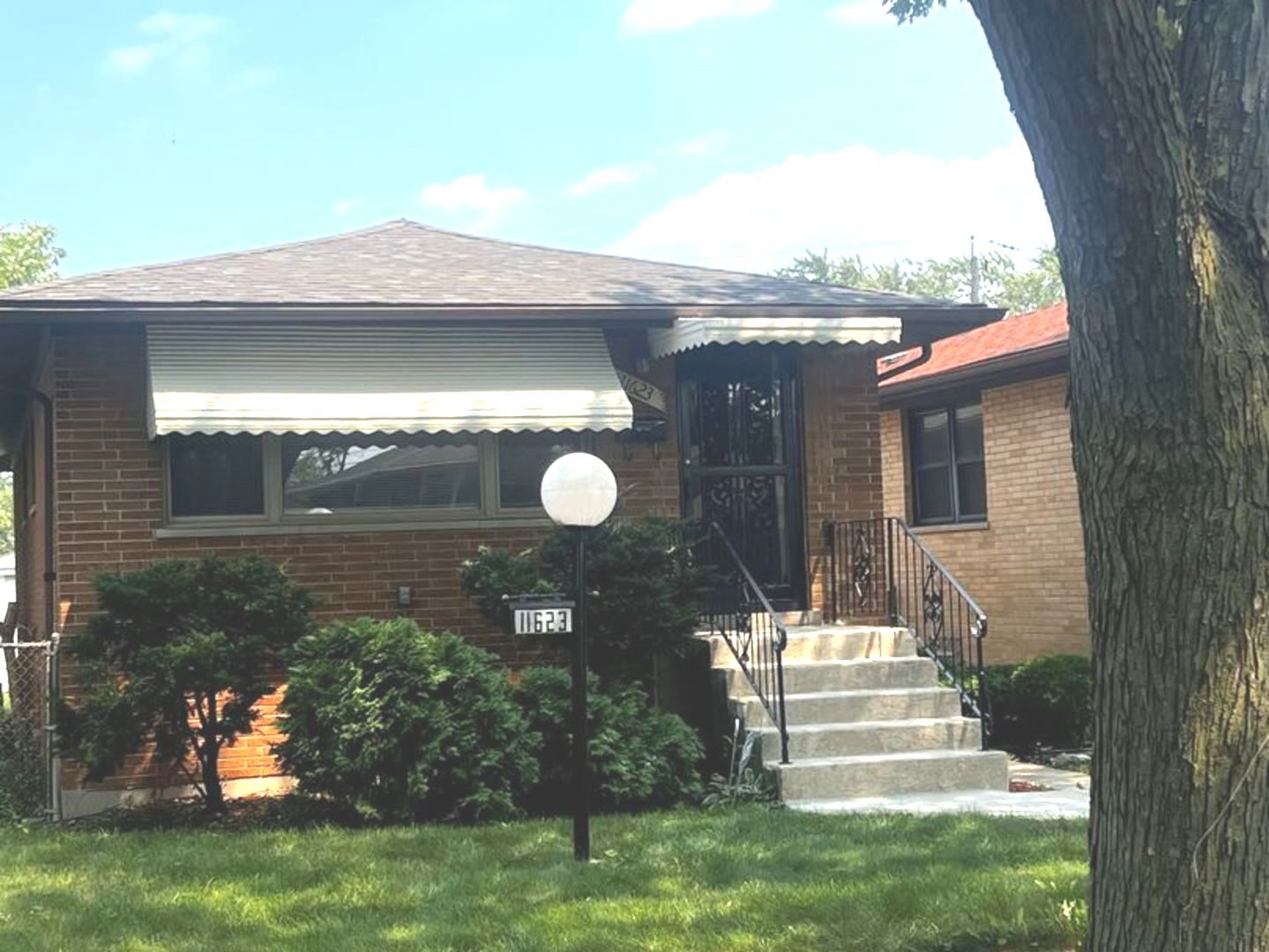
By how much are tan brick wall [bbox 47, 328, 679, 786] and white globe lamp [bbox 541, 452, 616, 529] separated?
309cm

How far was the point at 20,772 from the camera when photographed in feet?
31.2

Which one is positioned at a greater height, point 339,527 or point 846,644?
point 339,527

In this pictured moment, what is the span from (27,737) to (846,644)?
20.3 ft

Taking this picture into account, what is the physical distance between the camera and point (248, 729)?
809 cm

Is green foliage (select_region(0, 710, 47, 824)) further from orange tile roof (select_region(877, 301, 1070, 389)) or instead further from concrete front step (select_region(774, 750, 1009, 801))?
orange tile roof (select_region(877, 301, 1070, 389))

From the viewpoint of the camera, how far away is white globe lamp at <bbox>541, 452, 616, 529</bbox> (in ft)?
21.6

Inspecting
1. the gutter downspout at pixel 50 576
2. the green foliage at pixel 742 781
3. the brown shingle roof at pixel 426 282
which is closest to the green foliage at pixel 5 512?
the gutter downspout at pixel 50 576

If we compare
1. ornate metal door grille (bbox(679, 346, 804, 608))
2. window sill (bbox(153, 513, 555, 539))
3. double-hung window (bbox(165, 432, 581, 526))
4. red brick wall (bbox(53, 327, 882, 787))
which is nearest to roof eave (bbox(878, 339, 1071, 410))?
red brick wall (bbox(53, 327, 882, 787))

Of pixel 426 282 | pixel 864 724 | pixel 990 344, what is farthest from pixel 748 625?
pixel 990 344

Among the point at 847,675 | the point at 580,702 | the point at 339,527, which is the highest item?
the point at 339,527

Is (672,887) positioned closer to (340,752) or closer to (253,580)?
(340,752)

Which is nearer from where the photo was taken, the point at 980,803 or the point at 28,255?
the point at 980,803

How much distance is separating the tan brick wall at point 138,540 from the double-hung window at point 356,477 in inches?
6.6

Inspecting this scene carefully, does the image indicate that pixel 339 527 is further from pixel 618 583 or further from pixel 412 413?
pixel 618 583
